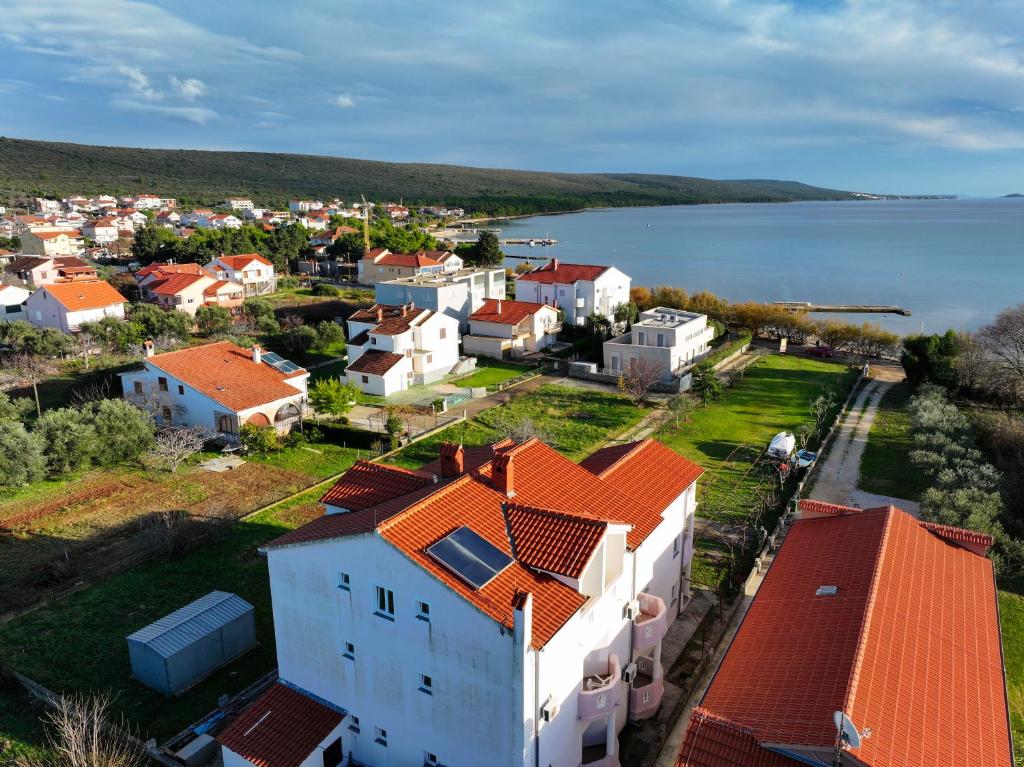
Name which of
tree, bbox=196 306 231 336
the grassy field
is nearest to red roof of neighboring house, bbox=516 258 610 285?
the grassy field

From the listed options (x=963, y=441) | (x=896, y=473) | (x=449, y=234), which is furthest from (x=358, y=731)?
(x=449, y=234)

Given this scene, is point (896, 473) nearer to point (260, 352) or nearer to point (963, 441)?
point (963, 441)

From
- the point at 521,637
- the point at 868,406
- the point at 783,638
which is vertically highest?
the point at 521,637

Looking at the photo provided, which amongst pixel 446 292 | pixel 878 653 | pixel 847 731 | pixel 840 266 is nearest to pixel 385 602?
pixel 847 731

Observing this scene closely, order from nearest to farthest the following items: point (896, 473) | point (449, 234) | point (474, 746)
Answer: point (474, 746) < point (896, 473) < point (449, 234)

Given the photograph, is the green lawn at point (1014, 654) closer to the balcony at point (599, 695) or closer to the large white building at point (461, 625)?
the large white building at point (461, 625)

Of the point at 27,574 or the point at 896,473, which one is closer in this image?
the point at 27,574
